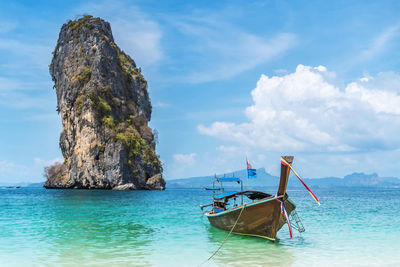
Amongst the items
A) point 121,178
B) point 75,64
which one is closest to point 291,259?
point 121,178

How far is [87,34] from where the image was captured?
9319 centimetres

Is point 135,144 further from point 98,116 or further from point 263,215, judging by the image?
point 263,215

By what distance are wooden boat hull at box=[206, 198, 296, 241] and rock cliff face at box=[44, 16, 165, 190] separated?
6503 centimetres

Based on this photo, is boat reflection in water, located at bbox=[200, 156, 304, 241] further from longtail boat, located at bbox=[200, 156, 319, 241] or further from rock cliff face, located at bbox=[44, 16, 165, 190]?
rock cliff face, located at bbox=[44, 16, 165, 190]

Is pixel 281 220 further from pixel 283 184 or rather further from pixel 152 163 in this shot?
pixel 152 163

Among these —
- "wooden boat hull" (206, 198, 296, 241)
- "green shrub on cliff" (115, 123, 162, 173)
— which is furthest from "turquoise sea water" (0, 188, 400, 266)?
"green shrub on cliff" (115, 123, 162, 173)

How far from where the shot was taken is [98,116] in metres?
84.6

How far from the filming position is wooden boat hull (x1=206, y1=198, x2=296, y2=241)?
630 inches

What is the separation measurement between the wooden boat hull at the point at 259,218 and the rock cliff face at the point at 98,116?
2560 inches

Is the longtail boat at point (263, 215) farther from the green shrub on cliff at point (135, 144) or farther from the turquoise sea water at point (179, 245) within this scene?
the green shrub on cliff at point (135, 144)

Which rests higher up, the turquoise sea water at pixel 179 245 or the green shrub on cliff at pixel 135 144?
the green shrub on cliff at pixel 135 144

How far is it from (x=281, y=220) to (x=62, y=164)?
288ft

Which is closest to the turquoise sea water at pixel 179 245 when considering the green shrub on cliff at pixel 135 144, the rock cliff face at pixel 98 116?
the rock cliff face at pixel 98 116

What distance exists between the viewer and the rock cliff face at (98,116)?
82188mm
